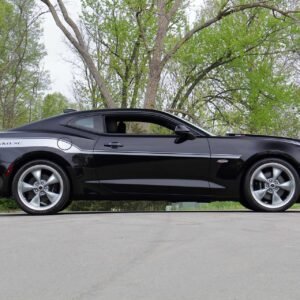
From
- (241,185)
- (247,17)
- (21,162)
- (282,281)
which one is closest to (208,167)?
(241,185)

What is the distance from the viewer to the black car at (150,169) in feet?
23.4

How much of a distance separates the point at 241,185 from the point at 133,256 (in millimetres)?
3416

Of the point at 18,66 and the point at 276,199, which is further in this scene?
the point at 18,66

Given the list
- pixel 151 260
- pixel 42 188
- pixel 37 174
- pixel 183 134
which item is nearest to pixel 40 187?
pixel 42 188

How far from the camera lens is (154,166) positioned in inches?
A: 281

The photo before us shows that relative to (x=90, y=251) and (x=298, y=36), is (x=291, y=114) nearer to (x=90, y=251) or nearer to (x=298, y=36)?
(x=298, y=36)

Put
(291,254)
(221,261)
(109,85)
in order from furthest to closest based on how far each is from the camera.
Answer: (109,85), (291,254), (221,261)

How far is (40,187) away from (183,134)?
6.13 ft

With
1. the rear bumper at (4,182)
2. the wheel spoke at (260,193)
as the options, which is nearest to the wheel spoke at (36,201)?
the rear bumper at (4,182)

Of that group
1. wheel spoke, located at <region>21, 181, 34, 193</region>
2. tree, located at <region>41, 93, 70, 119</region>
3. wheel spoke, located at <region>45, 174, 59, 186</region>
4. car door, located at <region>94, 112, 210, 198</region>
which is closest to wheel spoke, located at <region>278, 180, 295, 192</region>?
car door, located at <region>94, 112, 210, 198</region>

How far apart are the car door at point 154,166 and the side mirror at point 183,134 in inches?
1.5

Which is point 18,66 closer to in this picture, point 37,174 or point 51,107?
point 51,107

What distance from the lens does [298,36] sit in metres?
24.8

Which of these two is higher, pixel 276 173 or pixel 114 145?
pixel 114 145
